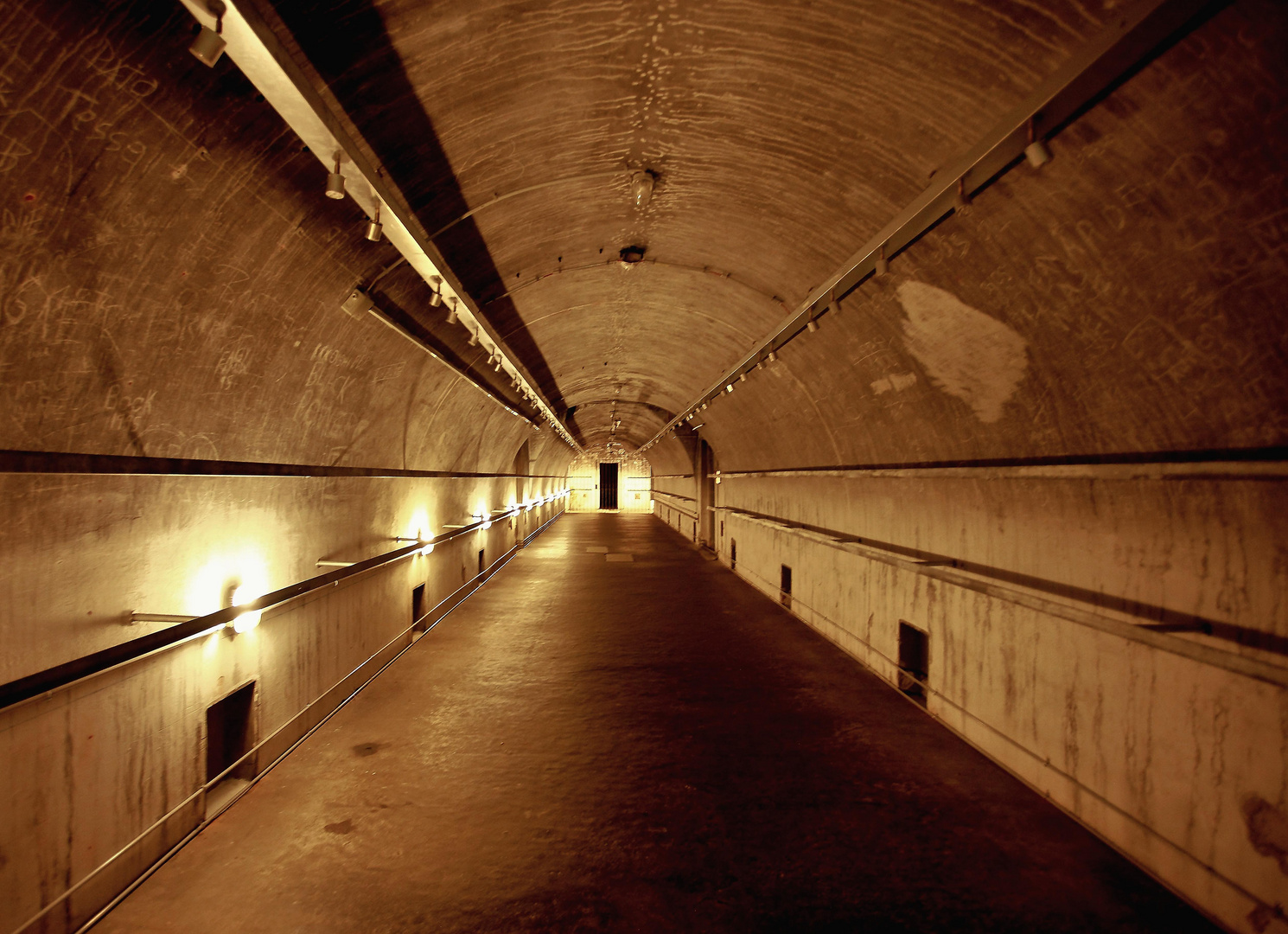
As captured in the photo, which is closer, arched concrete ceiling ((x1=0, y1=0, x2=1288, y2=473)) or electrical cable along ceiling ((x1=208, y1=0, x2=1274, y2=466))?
arched concrete ceiling ((x1=0, y1=0, x2=1288, y2=473))

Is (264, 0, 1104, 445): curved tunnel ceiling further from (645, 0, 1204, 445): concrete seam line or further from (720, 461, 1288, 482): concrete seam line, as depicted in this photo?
(720, 461, 1288, 482): concrete seam line

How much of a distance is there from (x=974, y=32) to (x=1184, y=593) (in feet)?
10.3

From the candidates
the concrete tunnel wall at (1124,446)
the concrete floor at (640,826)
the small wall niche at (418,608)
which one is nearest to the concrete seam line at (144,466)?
the concrete floor at (640,826)

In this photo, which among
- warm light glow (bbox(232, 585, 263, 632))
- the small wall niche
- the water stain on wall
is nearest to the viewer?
the water stain on wall

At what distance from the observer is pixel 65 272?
2.60 meters

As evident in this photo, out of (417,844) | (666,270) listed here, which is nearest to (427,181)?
(666,270)

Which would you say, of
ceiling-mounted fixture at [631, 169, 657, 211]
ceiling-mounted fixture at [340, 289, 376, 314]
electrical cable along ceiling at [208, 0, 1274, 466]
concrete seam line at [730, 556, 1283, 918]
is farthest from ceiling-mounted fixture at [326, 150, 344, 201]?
concrete seam line at [730, 556, 1283, 918]

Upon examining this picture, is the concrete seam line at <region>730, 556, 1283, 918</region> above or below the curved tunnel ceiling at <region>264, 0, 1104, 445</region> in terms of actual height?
below

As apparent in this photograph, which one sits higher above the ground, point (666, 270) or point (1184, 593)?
point (666, 270)

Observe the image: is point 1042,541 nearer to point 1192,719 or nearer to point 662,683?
point 1192,719

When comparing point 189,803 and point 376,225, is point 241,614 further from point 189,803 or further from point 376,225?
point 376,225

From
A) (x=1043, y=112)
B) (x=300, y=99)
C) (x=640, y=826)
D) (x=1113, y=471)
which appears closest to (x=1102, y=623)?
(x=1113, y=471)

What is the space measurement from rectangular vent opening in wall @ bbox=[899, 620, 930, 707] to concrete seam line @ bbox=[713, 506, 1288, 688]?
675 millimetres

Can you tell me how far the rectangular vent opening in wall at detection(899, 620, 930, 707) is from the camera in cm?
603
